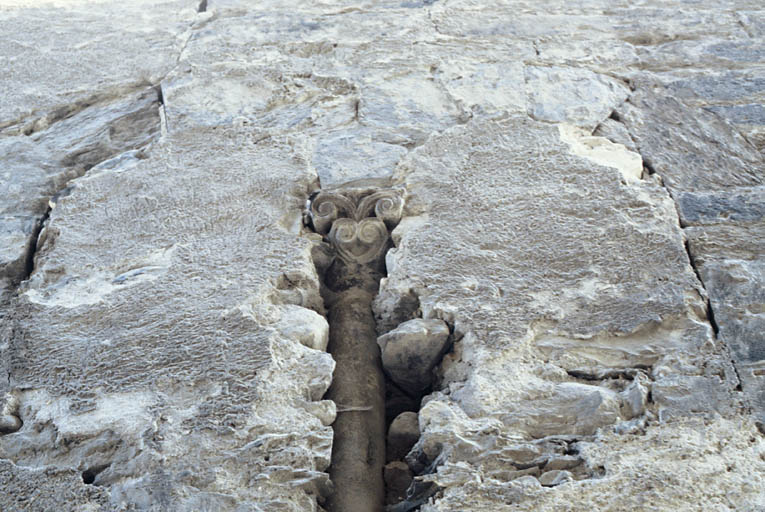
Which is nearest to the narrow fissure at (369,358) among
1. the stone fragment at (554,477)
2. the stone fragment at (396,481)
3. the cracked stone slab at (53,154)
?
the stone fragment at (396,481)

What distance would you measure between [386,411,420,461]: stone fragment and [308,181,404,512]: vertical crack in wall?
0.03 m

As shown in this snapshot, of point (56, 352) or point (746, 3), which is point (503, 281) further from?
point (746, 3)

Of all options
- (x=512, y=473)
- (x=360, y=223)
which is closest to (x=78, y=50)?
(x=360, y=223)

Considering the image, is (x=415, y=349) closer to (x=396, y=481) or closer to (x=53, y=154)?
(x=396, y=481)

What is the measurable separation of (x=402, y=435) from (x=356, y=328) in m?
0.33

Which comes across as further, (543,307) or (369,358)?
(369,358)

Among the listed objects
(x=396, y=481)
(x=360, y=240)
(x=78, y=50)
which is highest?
(x=78, y=50)

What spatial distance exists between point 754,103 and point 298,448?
6.40ft

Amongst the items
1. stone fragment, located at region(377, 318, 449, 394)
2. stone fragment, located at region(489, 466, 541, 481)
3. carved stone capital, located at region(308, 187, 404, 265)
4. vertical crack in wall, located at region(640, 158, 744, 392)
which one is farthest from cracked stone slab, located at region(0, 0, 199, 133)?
stone fragment, located at region(489, 466, 541, 481)

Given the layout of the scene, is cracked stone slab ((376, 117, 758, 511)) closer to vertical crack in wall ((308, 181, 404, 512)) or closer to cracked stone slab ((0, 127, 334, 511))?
vertical crack in wall ((308, 181, 404, 512))

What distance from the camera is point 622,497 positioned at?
5.73 ft

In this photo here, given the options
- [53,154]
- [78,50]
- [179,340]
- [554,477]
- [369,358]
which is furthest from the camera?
[78,50]

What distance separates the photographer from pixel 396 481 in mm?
2094

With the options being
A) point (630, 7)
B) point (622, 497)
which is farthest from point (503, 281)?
point (630, 7)
